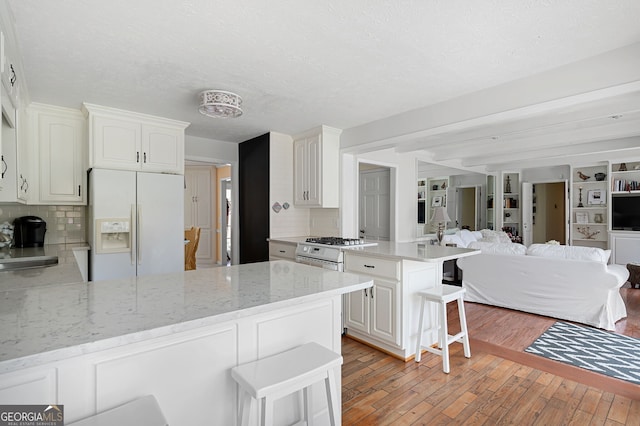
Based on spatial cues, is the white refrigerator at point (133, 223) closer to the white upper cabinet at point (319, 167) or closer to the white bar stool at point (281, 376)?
the white upper cabinet at point (319, 167)

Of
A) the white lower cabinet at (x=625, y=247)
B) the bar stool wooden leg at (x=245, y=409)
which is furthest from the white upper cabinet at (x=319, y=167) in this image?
the white lower cabinet at (x=625, y=247)

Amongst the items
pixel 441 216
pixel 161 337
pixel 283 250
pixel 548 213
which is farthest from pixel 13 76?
pixel 548 213

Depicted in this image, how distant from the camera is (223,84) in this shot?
2592 millimetres

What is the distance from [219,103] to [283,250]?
191 cm

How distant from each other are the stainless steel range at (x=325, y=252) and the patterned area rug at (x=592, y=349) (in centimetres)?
185

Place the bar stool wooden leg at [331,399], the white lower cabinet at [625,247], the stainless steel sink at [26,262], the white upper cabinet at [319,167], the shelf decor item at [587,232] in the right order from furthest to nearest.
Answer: the shelf decor item at [587,232]
the white lower cabinet at [625,247]
the white upper cabinet at [319,167]
the stainless steel sink at [26,262]
the bar stool wooden leg at [331,399]

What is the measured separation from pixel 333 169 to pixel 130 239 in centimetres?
234

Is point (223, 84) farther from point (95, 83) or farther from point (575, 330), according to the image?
point (575, 330)

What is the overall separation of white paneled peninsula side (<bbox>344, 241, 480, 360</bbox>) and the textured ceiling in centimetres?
139

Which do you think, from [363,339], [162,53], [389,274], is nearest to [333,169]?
[389,274]

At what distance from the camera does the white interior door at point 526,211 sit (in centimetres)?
720

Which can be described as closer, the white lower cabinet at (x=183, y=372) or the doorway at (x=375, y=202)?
the white lower cabinet at (x=183, y=372)

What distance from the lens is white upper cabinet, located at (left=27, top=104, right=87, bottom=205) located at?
3.04m

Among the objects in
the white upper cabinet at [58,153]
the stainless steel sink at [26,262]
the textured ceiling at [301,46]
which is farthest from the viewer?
the white upper cabinet at [58,153]
